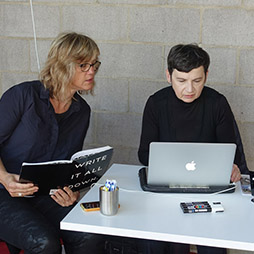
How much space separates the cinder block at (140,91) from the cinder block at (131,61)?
0.04 meters

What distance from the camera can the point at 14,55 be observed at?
2639 mm

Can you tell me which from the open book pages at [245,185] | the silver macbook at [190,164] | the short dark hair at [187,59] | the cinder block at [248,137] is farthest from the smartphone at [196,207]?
the cinder block at [248,137]

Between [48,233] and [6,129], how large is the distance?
51 centimetres

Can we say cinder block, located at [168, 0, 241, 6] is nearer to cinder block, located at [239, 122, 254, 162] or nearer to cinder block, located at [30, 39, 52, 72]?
cinder block, located at [239, 122, 254, 162]

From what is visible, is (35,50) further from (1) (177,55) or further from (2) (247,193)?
(2) (247,193)

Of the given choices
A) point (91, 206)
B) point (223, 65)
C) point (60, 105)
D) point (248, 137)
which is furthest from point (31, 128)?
point (248, 137)

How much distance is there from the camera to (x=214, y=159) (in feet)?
4.90

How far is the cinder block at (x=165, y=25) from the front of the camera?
7.69ft

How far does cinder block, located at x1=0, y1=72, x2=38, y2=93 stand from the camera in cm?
265

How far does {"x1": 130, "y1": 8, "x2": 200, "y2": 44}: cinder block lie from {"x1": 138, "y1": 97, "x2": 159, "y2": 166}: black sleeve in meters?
0.55

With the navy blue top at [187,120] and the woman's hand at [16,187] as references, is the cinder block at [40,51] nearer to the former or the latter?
the navy blue top at [187,120]

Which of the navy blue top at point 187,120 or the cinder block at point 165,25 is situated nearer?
the navy blue top at point 187,120

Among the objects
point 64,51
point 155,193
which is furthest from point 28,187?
point 64,51

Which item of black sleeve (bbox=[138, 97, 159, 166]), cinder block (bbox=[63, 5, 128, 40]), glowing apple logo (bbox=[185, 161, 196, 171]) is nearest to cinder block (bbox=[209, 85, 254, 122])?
black sleeve (bbox=[138, 97, 159, 166])
